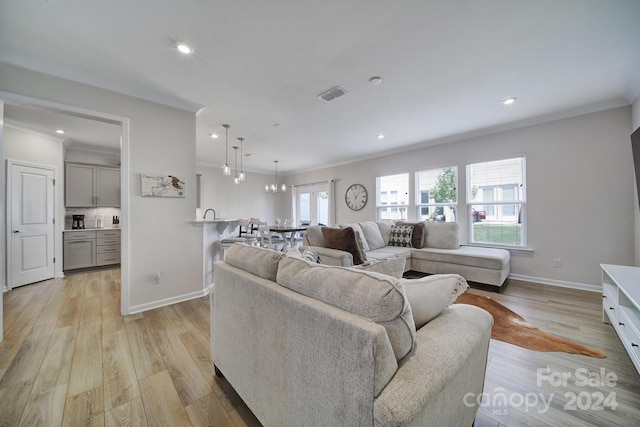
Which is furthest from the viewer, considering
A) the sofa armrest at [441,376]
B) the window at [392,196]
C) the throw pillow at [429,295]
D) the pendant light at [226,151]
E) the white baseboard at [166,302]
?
the window at [392,196]

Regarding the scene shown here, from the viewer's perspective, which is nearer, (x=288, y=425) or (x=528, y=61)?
(x=288, y=425)

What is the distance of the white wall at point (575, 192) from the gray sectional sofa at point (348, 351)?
3599 millimetres

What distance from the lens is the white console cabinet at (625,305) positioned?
5.33ft

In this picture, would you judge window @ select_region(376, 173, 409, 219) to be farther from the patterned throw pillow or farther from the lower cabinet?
the lower cabinet

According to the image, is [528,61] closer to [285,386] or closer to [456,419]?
[456,419]

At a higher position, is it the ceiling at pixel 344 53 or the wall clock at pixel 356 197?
the ceiling at pixel 344 53

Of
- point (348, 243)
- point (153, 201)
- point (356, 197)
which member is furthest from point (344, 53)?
point (356, 197)

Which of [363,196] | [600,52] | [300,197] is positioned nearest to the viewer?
[600,52]

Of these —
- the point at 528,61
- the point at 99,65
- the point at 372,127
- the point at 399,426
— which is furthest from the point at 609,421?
the point at 99,65

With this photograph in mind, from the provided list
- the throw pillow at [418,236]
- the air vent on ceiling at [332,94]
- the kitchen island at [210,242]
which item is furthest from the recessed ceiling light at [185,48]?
the throw pillow at [418,236]

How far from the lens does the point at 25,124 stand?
368cm

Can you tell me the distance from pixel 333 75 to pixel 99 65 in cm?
229

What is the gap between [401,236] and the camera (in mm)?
4504

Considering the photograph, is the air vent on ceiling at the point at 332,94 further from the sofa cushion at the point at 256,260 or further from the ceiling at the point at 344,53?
the sofa cushion at the point at 256,260
